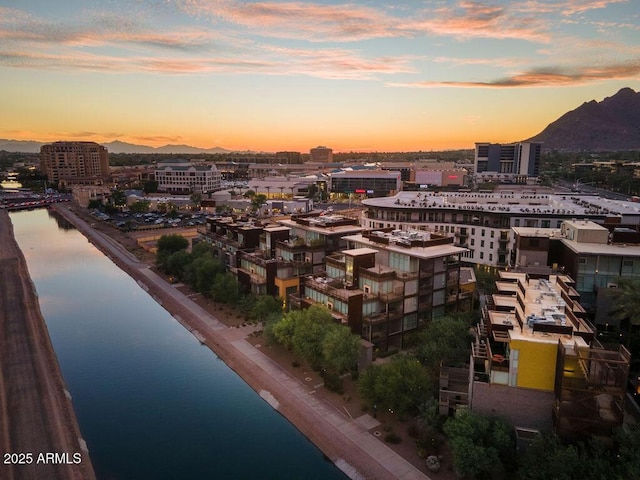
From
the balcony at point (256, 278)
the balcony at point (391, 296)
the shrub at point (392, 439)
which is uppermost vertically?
the balcony at point (391, 296)

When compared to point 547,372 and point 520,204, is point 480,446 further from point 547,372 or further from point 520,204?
point 520,204

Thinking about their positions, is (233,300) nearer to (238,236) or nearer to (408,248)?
(238,236)

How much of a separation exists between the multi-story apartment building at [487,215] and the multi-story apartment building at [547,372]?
121 feet

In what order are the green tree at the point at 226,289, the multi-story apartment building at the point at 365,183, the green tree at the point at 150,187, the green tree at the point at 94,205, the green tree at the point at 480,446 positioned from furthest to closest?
the green tree at the point at 150,187 < the multi-story apartment building at the point at 365,183 < the green tree at the point at 94,205 < the green tree at the point at 226,289 < the green tree at the point at 480,446

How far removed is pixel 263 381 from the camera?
42875 mm

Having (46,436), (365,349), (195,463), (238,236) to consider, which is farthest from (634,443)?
(238,236)

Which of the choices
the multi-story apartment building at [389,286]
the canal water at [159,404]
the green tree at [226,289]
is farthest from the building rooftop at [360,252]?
the green tree at [226,289]

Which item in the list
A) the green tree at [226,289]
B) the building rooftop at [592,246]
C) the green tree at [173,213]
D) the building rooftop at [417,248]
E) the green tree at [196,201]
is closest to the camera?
the building rooftop at [592,246]

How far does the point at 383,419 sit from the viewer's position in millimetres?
35625

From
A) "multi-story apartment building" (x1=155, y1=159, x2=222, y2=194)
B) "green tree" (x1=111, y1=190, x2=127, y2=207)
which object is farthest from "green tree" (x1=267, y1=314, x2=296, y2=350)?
Answer: "multi-story apartment building" (x1=155, y1=159, x2=222, y2=194)

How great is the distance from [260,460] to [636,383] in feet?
100

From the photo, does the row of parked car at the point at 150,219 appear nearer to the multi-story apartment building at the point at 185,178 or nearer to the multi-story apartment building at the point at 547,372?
the multi-story apartment building at the point at 185,178

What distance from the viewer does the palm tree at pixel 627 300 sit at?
34.1m

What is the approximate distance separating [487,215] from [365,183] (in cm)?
11673
